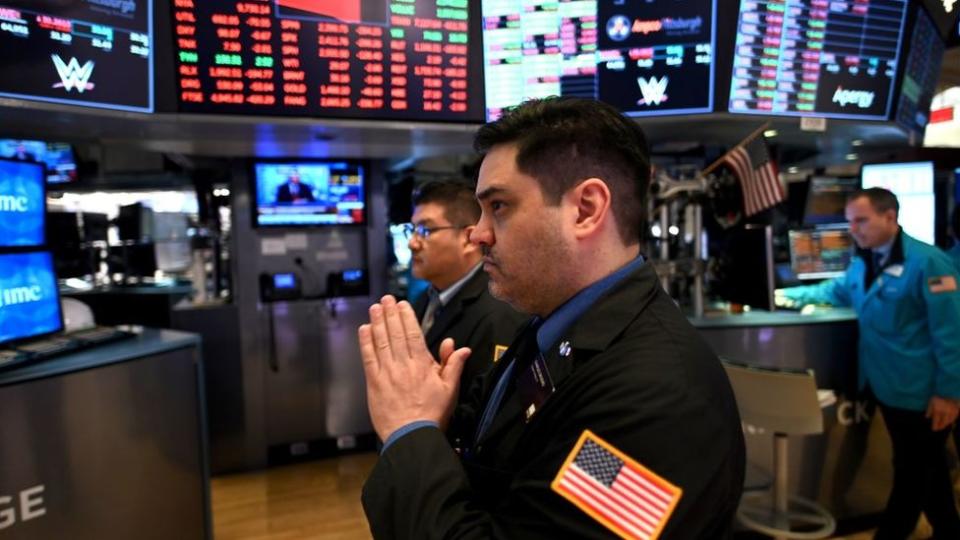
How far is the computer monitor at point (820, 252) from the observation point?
4878 mm

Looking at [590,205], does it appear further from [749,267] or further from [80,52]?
[749,267]

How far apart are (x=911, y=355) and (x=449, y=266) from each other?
226cm

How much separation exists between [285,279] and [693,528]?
4068 mm

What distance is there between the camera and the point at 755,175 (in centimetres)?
298

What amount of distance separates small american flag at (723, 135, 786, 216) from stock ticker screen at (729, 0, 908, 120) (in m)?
0.29

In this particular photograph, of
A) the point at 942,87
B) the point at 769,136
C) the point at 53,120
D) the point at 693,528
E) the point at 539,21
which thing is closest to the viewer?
the point at 693,528

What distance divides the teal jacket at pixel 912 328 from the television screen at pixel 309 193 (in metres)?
3.40

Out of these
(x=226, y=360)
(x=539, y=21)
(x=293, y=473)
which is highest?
(x=539, y=21)

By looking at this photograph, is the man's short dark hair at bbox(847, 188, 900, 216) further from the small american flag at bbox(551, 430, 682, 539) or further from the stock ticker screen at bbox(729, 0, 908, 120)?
the small american flag at bbox(551, 430, 682, 539)

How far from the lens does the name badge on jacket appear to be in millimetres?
969

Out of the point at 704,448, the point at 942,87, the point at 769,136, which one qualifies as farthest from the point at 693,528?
the point at 942,87

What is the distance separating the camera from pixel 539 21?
3098 millimetres

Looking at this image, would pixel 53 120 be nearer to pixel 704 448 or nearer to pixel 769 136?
pixel 704 448

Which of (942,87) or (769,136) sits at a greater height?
(942,87)
